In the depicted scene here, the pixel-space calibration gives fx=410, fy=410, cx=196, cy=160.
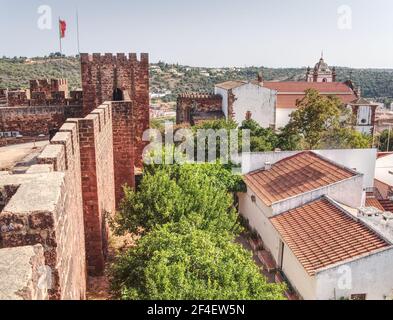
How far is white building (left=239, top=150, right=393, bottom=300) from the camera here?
34.7ft

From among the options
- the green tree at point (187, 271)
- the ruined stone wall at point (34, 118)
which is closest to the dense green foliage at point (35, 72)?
the ruined stone wall at point (34, 118)

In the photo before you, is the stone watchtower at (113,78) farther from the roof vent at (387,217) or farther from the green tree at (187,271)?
the green tree at (187,271)

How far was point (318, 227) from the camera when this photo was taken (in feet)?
41.1

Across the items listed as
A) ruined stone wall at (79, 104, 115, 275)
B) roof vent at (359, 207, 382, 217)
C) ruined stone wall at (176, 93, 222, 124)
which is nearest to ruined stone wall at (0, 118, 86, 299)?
ruined stone wall at (79, 104, 115, 275)

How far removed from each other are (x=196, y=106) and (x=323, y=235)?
79.1ft

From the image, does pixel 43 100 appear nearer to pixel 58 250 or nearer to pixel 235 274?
pixel 235 274

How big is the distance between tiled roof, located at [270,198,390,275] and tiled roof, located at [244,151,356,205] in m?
0.91

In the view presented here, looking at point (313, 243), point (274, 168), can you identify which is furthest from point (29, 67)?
point (313, 243)

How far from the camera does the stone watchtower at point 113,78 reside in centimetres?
1739

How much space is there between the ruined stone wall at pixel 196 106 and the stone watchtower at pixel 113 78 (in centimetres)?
1544

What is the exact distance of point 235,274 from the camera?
6945 mm

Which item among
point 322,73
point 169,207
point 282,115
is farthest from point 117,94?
point 322,73

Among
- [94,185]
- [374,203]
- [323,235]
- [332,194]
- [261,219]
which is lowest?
[374,203]

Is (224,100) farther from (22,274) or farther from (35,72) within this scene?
(22,274)
